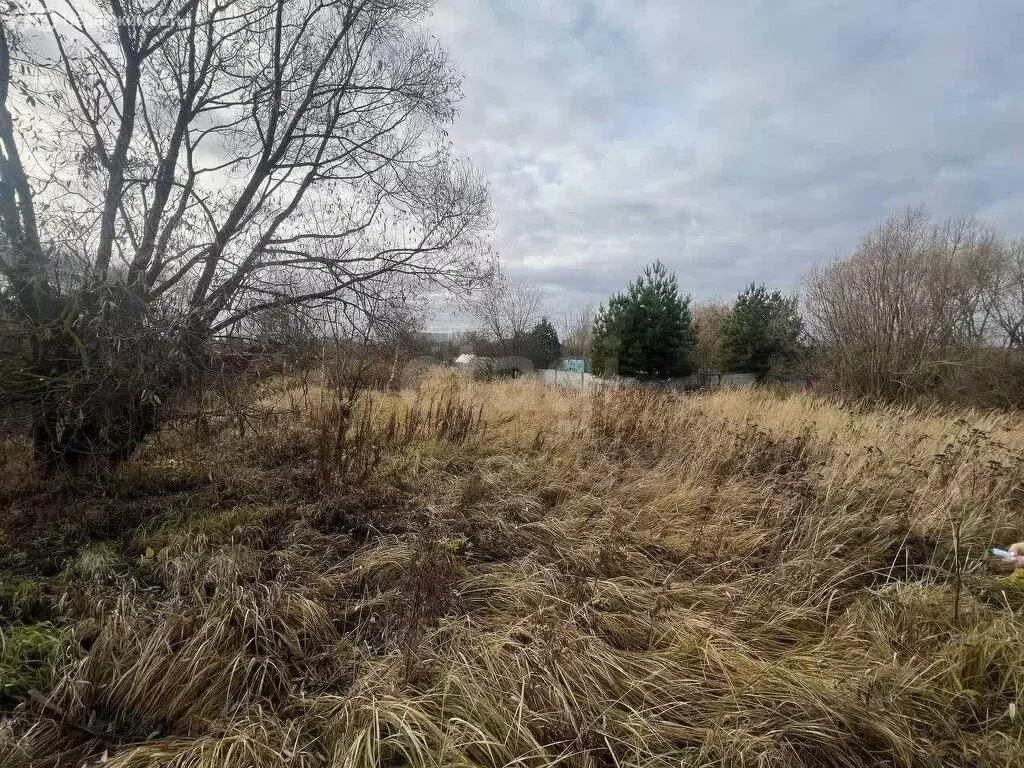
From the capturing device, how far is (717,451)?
5.27 metres

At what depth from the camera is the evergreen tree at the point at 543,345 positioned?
1207 inches

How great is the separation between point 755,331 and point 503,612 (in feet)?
77.0

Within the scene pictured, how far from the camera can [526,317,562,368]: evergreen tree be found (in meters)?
30.7

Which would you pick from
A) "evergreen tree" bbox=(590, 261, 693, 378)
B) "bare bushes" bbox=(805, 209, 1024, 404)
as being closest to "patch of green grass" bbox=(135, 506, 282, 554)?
"bare bushes" bbox=(805, 209, 1024, 404)

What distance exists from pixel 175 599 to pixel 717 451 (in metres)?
4.81

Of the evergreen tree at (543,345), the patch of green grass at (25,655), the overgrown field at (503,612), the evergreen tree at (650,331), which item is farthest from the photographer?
the evergreen tree at (543,345)

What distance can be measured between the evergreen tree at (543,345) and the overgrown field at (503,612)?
25.8 metres

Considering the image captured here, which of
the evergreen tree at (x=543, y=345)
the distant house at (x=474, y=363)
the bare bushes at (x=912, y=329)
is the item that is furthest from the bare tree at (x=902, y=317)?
the evergreen tree at (x=543, y=345)

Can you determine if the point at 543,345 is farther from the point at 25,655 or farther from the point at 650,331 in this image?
the point at 25,655

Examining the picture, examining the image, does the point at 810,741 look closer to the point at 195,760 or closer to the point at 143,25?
the point at 195,760

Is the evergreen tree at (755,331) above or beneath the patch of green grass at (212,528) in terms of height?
above

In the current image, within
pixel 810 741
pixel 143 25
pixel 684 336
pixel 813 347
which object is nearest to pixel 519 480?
pixel 810 741

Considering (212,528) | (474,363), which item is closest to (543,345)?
(474,363)

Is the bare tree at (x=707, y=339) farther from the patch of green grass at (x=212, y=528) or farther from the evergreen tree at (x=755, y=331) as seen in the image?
the patch of green grass at (x=212, y=528)
